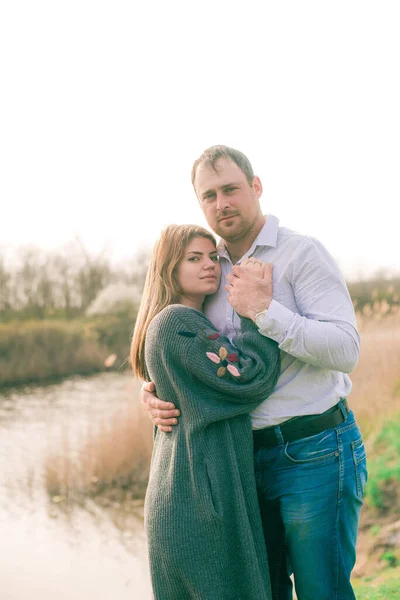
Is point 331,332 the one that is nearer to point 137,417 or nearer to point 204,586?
point 204,586

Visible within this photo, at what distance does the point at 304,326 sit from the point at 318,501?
0.57 m

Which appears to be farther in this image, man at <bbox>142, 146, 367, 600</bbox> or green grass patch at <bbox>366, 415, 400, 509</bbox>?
green grass patch at <bbox>366, 415, 400, 509</bbox>

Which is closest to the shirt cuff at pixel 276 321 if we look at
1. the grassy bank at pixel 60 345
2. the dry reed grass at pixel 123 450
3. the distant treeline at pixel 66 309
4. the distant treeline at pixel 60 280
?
the dry reed grass at pixel 123 450

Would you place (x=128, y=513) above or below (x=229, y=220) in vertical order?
below

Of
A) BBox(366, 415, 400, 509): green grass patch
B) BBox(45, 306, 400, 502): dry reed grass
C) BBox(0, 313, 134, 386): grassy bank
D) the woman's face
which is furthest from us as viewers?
BBox(0, 313, 134, 386): grassy bank

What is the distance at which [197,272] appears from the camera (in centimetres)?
224

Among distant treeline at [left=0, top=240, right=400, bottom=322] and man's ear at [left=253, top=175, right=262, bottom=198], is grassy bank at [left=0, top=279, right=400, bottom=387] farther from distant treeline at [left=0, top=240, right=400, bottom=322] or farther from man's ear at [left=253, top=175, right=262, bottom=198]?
man's ear at [left=253, top=175, right=262, bottom=198]

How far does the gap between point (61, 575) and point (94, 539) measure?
514 millimetres

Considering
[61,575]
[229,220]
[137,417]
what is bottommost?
[61,575]

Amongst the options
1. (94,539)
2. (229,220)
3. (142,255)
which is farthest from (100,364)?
(229,220)

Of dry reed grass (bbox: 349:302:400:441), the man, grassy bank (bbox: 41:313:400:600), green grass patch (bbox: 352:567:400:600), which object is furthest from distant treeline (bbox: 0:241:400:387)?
the man

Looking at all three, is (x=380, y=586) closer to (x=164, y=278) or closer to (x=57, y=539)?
(x=164, y=278)

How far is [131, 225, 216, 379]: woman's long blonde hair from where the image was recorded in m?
2.28

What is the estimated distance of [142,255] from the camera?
13.1 metres
